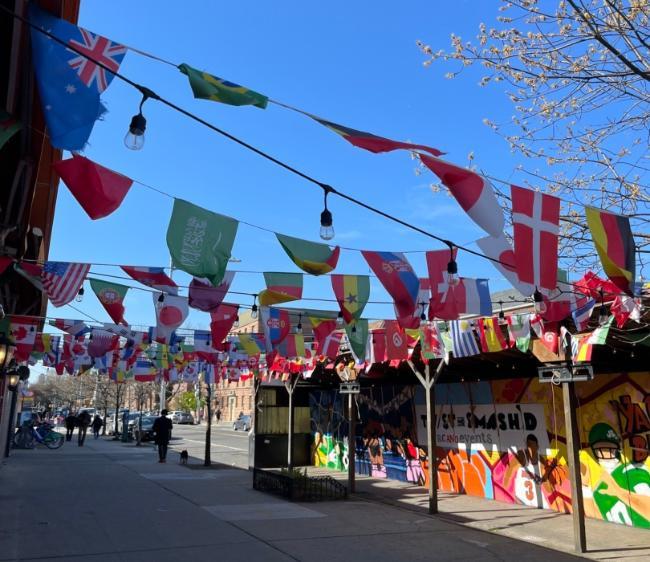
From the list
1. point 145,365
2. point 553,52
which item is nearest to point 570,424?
point 553,52

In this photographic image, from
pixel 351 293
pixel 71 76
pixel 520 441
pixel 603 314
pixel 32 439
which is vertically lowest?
pixel 32 439

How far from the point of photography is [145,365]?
2300 centimetres

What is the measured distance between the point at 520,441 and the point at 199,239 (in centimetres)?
877

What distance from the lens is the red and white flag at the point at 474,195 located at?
5.11 metres

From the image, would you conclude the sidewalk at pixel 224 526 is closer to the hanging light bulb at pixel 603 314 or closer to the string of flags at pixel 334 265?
the string of flags at pixel 334 265

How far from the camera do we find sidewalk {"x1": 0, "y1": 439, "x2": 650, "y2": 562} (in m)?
7.41

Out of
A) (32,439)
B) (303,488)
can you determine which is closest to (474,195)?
(303,488)

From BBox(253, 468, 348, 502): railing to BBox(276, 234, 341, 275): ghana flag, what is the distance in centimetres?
623

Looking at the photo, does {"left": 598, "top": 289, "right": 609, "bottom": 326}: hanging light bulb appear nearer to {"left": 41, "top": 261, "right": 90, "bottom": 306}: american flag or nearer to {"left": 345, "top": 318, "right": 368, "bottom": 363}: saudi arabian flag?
{"left": 345, "top": 318, "right": 368, "bottom": 363}: saudi arabian flag

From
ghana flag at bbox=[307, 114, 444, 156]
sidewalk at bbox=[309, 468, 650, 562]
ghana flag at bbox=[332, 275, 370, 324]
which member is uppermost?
ghana flag at bbox=[307, 114, 444, 156]

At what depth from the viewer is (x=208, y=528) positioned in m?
8.85

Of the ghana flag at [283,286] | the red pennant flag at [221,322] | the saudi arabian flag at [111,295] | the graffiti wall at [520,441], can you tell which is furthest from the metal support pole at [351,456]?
the saudi arabian flag at [111,295]

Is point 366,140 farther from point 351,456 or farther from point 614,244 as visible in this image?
point 351,456

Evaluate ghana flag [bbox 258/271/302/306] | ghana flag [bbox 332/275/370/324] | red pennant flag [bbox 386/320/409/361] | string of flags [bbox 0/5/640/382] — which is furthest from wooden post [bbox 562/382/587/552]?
ghana flag [bbox 258/271/302/306]
